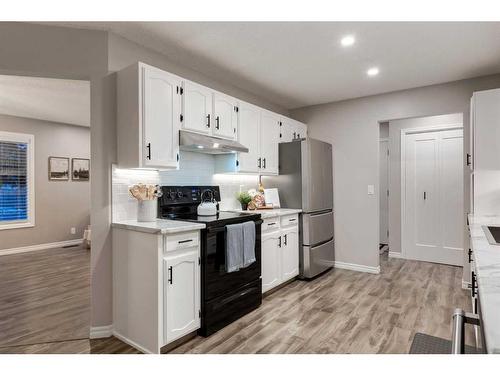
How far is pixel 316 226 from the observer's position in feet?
13.2

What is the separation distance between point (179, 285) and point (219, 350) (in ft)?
1.86

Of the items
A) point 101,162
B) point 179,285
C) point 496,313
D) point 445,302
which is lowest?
point 445,302

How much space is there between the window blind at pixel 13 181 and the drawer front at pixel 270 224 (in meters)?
4.95

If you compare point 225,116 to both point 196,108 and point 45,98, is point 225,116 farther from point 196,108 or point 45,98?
point 45,98

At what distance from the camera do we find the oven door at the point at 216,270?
2463mm

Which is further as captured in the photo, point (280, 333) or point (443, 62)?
point (443, 62)

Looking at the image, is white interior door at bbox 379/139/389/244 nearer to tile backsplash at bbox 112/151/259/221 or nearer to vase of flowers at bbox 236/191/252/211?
tile backsplash at bbox 112/151/259/221

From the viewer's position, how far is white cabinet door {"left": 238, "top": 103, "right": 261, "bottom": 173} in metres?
3.48

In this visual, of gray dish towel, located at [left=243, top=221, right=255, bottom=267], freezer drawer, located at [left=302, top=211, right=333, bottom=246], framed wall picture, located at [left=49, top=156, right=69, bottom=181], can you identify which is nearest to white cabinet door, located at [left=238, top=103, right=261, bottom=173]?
gray dish towel, located at [left=243, top=221, right=255, bottom=267]

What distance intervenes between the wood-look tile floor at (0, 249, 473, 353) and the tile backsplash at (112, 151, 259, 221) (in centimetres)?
110

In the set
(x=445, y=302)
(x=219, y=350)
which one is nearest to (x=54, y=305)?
(x=219, y=350)

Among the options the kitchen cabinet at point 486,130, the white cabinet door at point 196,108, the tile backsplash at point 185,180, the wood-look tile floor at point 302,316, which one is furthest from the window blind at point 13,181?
the kitchen cabinet at point 486,130
